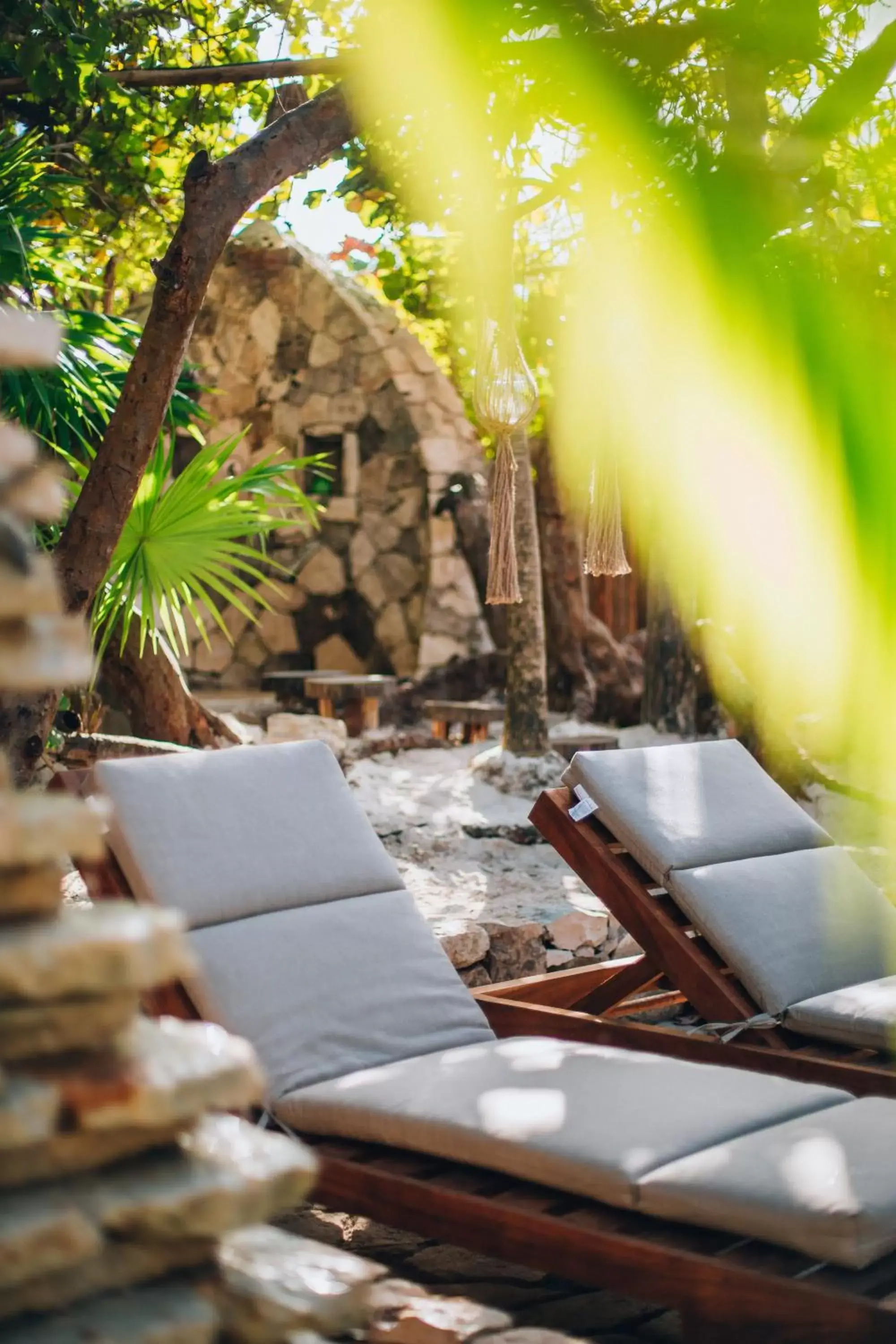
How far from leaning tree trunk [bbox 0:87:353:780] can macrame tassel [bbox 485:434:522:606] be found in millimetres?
1018

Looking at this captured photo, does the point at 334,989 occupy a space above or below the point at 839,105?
below

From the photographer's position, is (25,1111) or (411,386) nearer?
(25,1111)

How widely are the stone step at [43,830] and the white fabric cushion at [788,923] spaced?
212 centimetres

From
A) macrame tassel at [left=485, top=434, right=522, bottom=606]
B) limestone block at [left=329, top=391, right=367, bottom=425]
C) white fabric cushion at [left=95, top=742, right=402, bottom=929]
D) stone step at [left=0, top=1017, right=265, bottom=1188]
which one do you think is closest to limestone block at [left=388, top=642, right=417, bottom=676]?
limestone block at [left=329, top=391, right=367, bottom=425]

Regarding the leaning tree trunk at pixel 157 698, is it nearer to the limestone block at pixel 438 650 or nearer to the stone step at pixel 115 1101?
the limestone block at pixel 438 650

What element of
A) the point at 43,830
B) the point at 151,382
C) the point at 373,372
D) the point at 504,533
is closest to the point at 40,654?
the point at 43,830

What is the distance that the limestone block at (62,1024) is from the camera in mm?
1492

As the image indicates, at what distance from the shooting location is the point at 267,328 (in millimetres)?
11062

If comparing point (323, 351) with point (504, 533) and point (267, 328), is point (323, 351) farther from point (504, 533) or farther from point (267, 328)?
point (504, 533)

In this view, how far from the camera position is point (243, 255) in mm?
10961

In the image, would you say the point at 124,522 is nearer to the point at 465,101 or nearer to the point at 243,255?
the point at 465,101

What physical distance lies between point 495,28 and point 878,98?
2.33m

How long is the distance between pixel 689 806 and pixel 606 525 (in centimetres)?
122

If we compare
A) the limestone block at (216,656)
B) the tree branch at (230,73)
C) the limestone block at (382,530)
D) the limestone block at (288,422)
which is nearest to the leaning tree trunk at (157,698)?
the tree branch at (230,73)
